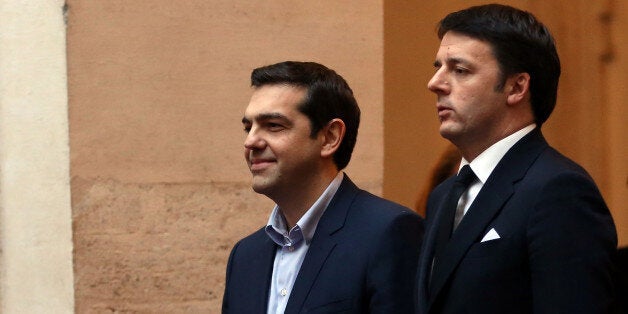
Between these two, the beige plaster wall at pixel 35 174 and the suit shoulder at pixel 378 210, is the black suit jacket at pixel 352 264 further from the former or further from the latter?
the beige plaster wall at pixel 35 174

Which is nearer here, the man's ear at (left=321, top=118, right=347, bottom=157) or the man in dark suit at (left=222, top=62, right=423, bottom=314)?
the man in dark suit at (left=222, top=62, right=423, bottom=314)

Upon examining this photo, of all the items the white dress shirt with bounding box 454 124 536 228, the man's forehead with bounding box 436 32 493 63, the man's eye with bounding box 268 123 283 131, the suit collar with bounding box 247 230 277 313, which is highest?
the man's forehead with bounding box 436 32 493 63

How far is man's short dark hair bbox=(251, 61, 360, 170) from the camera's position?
4.28m

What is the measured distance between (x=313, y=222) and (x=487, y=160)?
79 centimetres

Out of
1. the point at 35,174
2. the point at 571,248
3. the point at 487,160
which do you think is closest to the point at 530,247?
the point at 571,248

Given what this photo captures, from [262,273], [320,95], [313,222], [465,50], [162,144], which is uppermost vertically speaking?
[465,50]

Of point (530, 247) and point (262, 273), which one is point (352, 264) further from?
point (530, 247)

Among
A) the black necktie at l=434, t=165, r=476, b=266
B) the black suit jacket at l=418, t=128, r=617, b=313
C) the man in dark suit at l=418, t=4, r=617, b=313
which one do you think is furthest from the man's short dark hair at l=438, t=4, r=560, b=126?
A: the black necktie at l=434, t=165, r=476, b=266

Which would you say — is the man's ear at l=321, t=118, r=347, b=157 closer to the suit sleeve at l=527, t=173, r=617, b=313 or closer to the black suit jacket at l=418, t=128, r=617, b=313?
the black suit jacket at l=418, t=128, r=617, b=313

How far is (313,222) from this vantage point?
4.18 meters

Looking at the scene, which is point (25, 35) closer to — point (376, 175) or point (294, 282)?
point (376, 175)

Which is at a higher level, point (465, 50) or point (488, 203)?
point (465, 50)

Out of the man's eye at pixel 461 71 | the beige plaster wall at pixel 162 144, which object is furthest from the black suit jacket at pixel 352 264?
the beige plaster wall at pixel 162 144

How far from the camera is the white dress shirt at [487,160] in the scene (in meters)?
3.56
